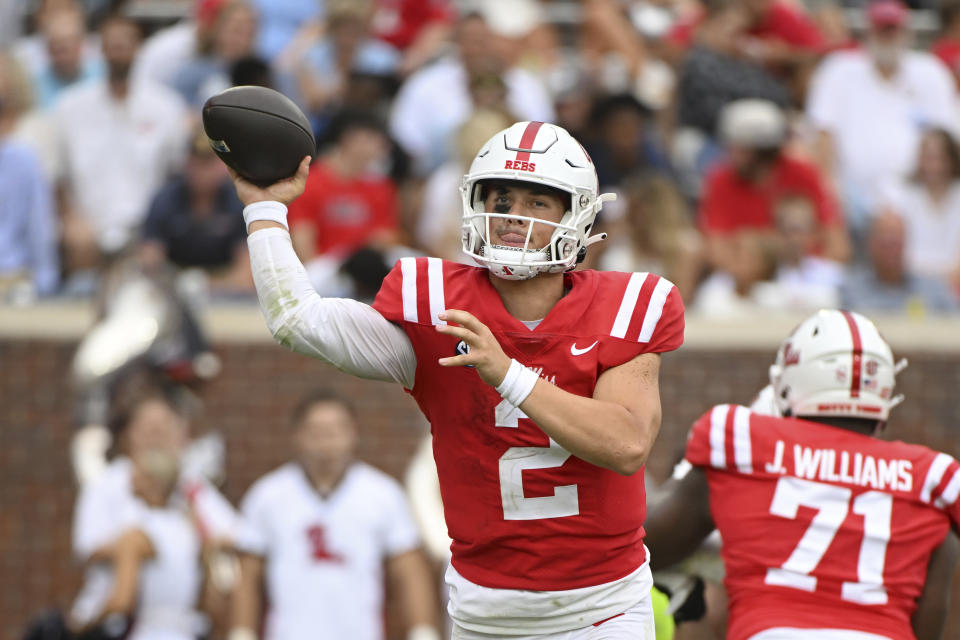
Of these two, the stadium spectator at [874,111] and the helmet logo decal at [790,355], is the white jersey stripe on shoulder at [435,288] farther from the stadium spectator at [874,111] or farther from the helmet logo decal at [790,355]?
the stadium spectator at [874,111]

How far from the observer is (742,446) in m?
4.88

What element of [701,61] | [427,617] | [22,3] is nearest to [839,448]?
[427,617]

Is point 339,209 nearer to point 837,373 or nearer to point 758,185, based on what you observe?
point 758,185

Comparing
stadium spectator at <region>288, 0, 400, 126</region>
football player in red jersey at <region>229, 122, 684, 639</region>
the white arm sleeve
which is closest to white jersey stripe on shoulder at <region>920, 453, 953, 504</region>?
football player in red jersey at <region>229, 122, 684, 639</region>

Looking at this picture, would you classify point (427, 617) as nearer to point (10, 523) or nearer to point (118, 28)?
point (10, 523)

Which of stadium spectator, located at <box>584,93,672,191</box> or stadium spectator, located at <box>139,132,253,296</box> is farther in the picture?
stadium spectator, located at <box>584,93,672,191</box>

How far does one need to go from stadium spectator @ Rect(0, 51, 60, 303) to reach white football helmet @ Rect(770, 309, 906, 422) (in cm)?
574

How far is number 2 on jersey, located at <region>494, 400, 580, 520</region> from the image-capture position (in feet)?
13.6

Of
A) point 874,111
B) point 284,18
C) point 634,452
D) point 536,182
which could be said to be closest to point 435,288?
point 536,182

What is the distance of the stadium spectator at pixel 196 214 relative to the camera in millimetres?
9156

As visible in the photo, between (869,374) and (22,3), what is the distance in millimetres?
8750

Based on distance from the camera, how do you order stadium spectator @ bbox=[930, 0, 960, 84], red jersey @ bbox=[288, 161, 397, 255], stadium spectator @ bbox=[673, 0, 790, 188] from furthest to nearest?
stadium spectator @ bbox=[930, 0, 960, 84], stadium spectator @ bbox=[673, 0, 790, 188], red jersey @ bbox=[288, 161, 397, 255]

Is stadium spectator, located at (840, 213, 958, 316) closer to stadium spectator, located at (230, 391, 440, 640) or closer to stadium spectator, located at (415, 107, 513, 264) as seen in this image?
stadium spectator, located at (415, 107, 513, 264)

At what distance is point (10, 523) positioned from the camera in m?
9.49
